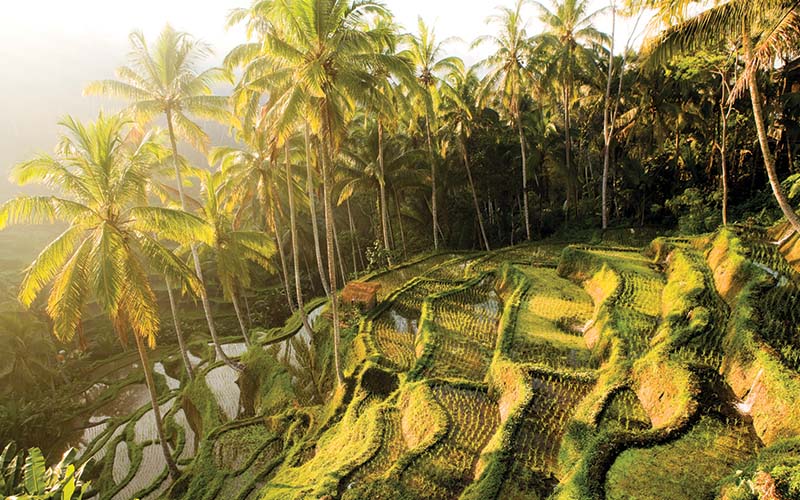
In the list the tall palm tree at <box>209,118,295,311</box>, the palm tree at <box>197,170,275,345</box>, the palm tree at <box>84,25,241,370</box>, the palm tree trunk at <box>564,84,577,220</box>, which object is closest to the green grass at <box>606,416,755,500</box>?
the palm tree at <box>84,25,241,370</box>

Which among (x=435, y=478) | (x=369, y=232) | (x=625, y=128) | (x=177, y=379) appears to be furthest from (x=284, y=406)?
(x=369, y=232)

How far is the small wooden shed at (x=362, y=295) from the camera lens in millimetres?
15172

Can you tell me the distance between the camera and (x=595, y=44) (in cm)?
1991

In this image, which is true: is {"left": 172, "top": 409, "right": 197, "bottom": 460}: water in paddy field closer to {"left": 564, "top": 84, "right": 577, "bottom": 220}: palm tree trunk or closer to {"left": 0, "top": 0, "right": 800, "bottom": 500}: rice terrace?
{"left": 0, "top": 0, "right": 800, "bottom": 500}: rice terrace

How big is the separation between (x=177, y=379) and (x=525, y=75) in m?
22.5

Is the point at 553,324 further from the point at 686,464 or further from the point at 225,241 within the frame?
the point at 225,241

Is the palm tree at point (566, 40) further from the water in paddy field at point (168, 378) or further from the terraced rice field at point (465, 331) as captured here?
the water in paddy field at point (168, 378)

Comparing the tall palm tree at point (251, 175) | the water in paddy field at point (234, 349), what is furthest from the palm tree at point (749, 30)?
the water in paddy field at point (234, 349)

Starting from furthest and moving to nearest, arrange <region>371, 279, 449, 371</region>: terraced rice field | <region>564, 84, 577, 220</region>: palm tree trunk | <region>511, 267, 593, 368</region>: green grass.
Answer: <region>564, 84, 577, 220</region>: palm tree trunk < <region>371, 279, 449, 371</region>: terraced rice field < <region>511, 267, 593, 368</region>: green grass

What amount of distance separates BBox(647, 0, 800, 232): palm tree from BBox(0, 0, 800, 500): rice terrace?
54 mm

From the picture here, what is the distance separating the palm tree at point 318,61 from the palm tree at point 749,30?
6454 mm

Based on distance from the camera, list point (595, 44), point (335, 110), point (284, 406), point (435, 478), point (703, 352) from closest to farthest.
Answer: point (435, 478)
point (703, 352)
point (335, 110)
point (284, 406)
point (595, 44)

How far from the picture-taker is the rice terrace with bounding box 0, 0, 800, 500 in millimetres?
6809

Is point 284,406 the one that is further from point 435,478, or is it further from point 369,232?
point 369,232
